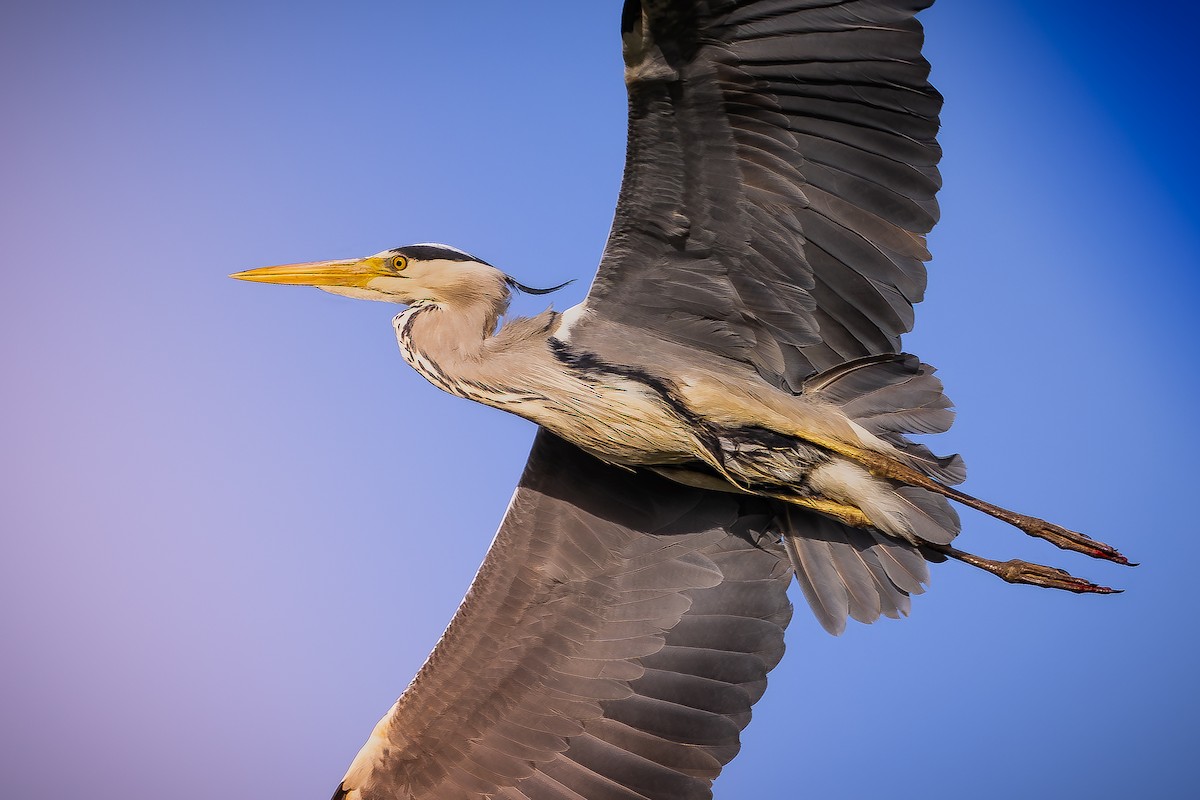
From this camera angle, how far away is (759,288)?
4.29 m

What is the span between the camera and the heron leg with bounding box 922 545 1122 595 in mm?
4246

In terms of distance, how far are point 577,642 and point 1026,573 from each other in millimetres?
1985

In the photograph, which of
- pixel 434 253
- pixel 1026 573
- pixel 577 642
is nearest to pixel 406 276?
pixel 434 253

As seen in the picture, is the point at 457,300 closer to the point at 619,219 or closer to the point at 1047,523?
the point at 619,219

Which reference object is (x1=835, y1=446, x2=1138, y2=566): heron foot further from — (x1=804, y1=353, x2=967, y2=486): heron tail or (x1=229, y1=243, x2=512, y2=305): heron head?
(x1=229, y1=243, x2=512, y2=305): heron head

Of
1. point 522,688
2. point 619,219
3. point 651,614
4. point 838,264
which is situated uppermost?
point 838,264

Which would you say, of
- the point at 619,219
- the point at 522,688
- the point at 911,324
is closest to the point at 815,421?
the point at 911,324

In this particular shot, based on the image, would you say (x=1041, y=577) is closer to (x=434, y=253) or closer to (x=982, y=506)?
(x=982, y=506)

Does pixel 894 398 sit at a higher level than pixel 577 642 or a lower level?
higher

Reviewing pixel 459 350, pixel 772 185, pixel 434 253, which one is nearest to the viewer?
pixel 772 185

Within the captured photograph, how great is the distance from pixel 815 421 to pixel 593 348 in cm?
91

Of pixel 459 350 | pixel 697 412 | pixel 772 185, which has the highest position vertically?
pixel 772 185

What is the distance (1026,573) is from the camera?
173 inches

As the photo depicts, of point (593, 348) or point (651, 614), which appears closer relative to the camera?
point (593, 348)
